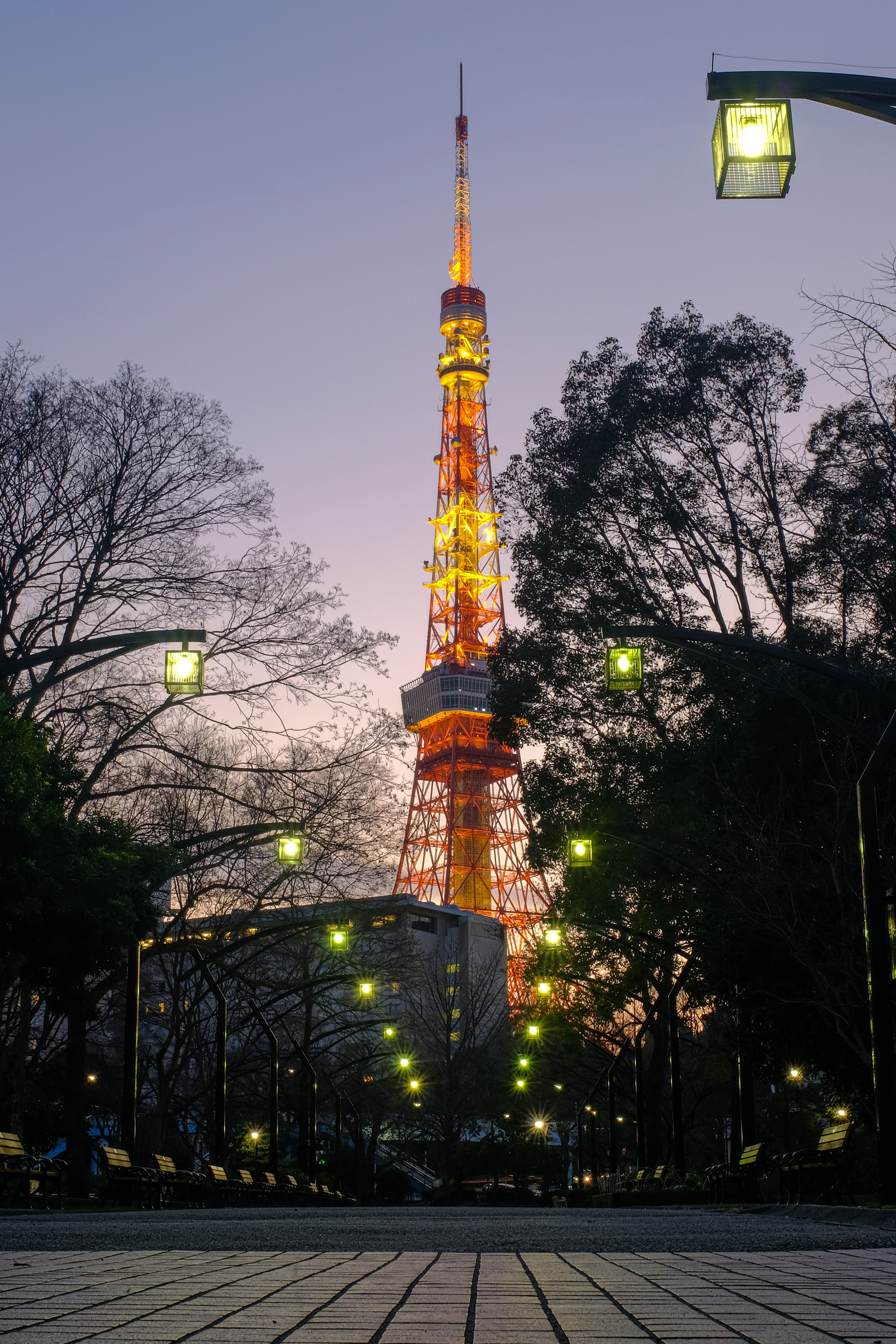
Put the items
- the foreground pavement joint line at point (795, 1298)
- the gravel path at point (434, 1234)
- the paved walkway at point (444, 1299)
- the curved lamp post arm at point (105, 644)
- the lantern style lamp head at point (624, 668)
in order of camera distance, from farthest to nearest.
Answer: the lantern style lamp head at point (624, 668)
the curved lamp post arm at point (105, 644)
the gravel path at point (434, 1234)
the foreground pavement joint line at point (795, 1298)
the paved walkway at point (444, 1299)

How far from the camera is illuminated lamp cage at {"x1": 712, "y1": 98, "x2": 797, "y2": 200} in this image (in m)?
6.35

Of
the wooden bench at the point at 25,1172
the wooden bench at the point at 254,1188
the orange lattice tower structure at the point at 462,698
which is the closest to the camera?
the wooden bench at the point at 25,1172

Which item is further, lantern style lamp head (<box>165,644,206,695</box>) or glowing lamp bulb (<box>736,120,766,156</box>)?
lantern style lamp head (<box>165,644,206,695</box>)

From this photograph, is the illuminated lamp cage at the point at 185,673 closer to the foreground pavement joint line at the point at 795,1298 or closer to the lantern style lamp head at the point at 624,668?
the lantern style lamp head at the point at 624,668

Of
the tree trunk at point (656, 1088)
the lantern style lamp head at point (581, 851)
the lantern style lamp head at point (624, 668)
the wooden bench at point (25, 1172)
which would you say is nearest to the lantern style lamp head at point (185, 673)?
the lantern style lamp head at point (624, 668)

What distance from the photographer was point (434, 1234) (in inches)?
329

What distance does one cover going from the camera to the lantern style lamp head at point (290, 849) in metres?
19.9

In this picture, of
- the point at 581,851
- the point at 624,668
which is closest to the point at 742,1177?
the point at 581,851

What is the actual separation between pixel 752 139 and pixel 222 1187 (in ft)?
57.4

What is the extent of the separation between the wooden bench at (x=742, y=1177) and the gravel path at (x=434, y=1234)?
477 cm

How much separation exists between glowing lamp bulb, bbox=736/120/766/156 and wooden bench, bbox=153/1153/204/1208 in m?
14.3

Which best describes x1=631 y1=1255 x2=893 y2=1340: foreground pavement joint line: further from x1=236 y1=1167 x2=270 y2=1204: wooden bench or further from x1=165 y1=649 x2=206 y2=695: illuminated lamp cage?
x1=236 y1=1167 x2=270 y2=1204: wooden bench

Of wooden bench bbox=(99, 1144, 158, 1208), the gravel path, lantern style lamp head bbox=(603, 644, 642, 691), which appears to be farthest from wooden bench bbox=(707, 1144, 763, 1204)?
wooden bench bbox=(99, 1144, 158, 1208)

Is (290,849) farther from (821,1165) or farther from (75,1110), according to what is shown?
(821,1165)
